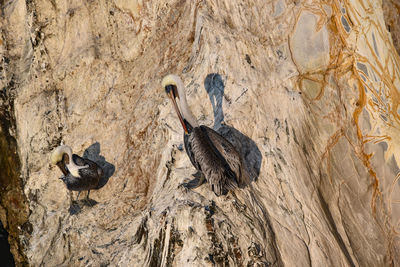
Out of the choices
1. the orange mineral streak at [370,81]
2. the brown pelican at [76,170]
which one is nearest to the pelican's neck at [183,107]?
the orange mineral streak at [370,81]

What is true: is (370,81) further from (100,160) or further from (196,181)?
(100,160)

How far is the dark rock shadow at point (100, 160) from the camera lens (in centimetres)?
725

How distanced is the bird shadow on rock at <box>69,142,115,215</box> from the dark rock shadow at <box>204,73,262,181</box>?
2.29 m

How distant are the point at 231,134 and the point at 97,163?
2850mm

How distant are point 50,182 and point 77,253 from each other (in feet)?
6.76

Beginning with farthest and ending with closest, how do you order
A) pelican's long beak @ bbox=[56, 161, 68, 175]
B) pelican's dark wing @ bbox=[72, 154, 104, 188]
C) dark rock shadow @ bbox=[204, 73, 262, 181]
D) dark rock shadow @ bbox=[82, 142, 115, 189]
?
1. pelican's long beak @ bbox=[56, 161, 68, 175]
2. dark rock shadow @ bbox=[82, 142, 115, 189]
3. pelican's dark wing @ bbox=[72, 154, 104, 188]
4. dark rock shadow @ bbox=[204, 73, 262, 181]

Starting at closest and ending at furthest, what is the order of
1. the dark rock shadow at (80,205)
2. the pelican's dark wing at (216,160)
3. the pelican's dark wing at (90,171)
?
1. the pelican's dark wing at (216,160)
2. the pelican's dark wing at (90,171)
3. the dark rock shadow at (80,205)

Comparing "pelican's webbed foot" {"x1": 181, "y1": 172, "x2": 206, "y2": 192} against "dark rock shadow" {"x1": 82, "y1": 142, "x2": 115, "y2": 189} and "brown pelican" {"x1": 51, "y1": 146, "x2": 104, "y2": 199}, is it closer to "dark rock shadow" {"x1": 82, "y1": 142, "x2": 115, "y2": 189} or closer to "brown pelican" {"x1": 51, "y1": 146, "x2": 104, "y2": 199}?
"brown pelican" {"x1": 51, "y1": 146, "x2": 104, "y2": 199}

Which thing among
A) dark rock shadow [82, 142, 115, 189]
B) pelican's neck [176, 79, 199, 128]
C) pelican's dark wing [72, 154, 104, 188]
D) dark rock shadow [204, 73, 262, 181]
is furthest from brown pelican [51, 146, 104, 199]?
dark rock shadow [204, 73, 262, 181]

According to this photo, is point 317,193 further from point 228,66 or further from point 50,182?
point 50,182

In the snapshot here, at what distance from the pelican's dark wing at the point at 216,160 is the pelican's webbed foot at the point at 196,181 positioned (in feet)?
0.78

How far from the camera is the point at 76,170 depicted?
6895 millimetres

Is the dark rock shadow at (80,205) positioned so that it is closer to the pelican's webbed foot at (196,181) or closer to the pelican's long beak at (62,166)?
the pelican's long beak at (62,166)

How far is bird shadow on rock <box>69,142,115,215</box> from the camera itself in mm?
7039
